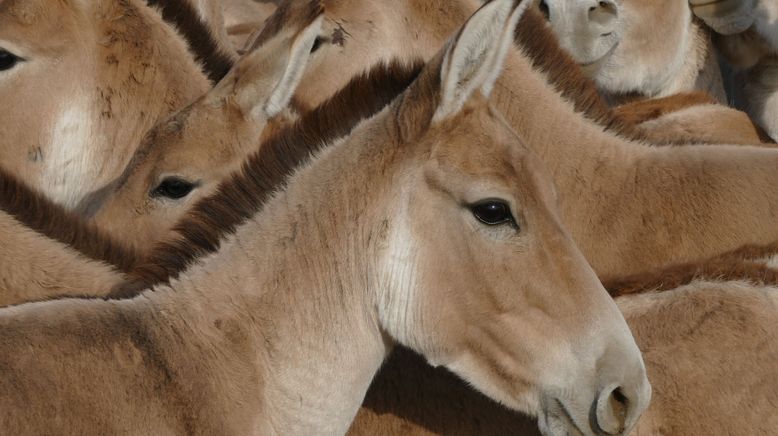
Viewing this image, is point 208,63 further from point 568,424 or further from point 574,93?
point 568,424

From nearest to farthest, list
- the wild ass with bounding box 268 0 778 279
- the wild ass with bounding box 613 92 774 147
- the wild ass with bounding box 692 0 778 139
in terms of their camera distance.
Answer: the wild ass with bounding box 268 0 778 279 → the wild ass with bounding box 613 92 774 147 → the wild ass with bounding box 692 0 778 139

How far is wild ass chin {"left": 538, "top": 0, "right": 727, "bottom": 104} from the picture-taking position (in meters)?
6.91

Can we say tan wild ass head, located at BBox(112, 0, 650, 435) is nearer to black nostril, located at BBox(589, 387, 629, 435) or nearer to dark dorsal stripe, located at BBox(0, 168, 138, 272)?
black nostril, located at BBox(589, 387, 629, 435)

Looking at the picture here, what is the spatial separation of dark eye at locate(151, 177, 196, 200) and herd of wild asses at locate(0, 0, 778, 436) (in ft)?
0.04

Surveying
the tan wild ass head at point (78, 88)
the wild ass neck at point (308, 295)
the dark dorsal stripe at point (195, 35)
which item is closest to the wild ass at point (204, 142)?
the tan wild ass head at point (78, 88)

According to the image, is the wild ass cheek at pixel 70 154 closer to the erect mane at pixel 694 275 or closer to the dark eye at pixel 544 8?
the dark eye at pixel 544 8

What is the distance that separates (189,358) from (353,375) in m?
0.50

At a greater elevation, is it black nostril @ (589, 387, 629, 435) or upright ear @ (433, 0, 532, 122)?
upright ear @ (433, 0, 532, 122)

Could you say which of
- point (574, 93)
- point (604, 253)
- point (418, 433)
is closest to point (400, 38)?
point (574, 93)

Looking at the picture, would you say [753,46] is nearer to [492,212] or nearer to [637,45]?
[637,45]

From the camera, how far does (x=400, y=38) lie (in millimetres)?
6152

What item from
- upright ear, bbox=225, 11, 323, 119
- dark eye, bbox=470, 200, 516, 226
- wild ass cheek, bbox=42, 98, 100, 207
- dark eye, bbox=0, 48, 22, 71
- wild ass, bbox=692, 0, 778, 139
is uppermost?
dark eye, bbox=470, 200, 516, 226

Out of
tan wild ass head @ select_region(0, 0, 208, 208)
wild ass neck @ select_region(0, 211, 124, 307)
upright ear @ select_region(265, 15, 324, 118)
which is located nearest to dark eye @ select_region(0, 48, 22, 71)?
tan wild ass head @ select_region(0, 0, 208, 208)

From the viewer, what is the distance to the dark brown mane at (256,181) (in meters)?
3.93
